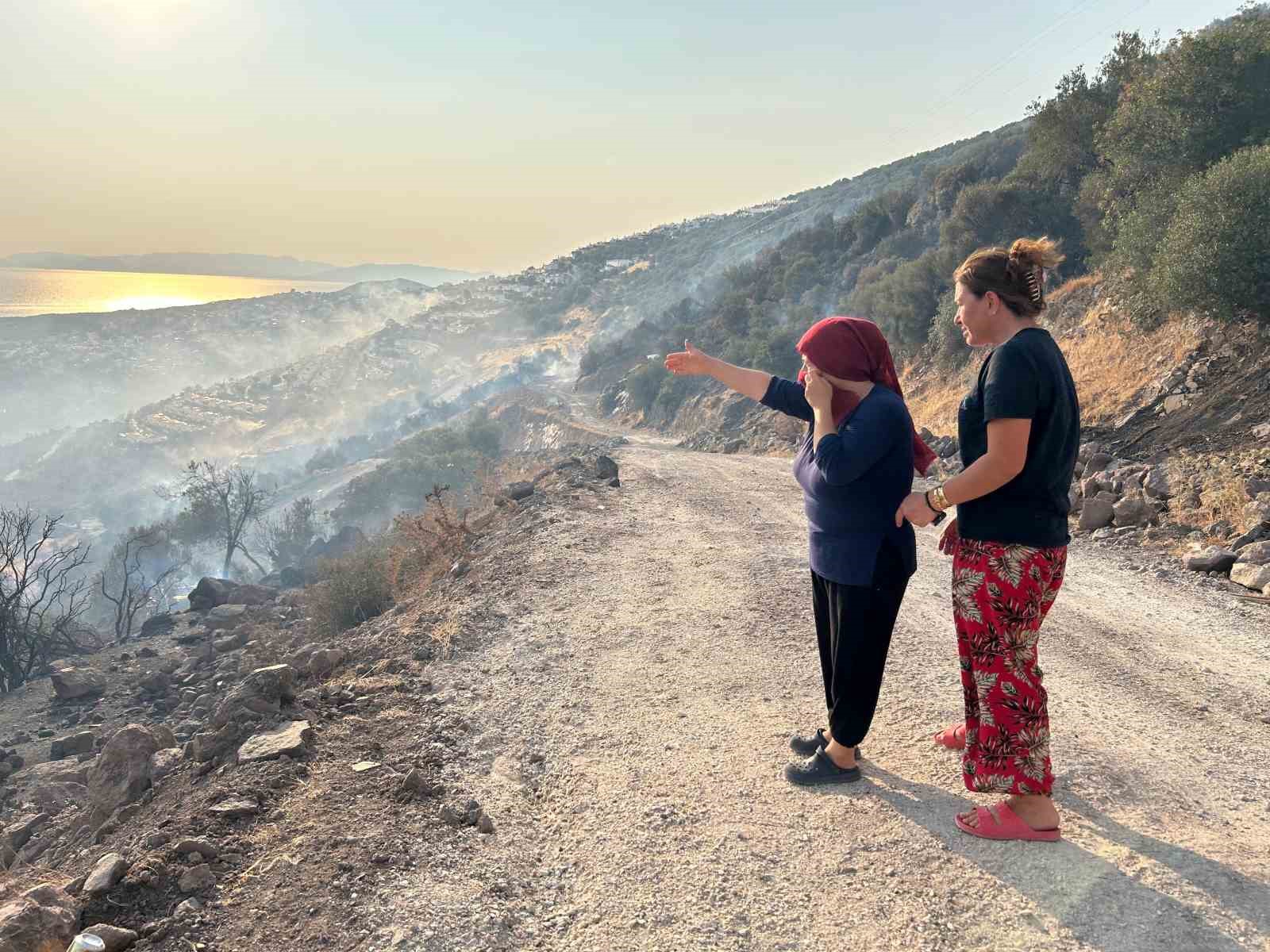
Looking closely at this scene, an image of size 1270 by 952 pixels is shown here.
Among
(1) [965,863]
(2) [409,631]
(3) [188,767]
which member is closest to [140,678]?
(2) [409,631]

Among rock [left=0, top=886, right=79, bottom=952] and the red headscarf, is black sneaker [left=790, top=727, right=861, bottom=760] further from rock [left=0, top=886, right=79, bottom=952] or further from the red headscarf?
rock [left=0, top=886, right=79, bottom=952]

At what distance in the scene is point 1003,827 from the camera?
10.3 feet

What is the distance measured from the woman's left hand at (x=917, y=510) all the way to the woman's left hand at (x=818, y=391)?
18.7 inches

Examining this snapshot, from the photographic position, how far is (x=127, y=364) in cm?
11012

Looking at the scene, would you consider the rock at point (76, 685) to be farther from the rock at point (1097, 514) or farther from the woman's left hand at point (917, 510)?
the rock at point (1097, 514)

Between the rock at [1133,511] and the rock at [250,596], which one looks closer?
the rock at [1133,511]

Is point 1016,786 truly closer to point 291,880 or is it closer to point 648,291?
point 291,880

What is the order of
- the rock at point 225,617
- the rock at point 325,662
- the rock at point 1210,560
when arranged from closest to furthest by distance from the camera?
the rock at point 325,662
the rock at point 1210,560
the rock at point 225,617

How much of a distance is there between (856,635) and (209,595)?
19.0 metres

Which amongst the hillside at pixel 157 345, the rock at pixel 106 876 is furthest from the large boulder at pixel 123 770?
the hillside at pixel 157 345

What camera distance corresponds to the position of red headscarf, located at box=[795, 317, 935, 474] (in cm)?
311

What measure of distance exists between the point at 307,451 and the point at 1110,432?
5965 cm

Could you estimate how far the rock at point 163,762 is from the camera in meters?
5.45

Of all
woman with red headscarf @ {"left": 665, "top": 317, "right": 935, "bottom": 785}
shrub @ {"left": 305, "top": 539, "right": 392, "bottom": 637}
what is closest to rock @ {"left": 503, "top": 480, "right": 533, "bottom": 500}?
shrub @ {"left": 305, "top": 539, "right": 392, "bottom": 637}
